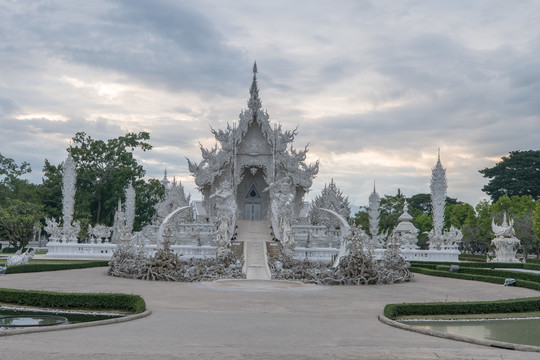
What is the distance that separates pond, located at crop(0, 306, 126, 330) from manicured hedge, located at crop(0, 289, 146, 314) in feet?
1.07

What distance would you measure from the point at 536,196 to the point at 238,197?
1610 inches

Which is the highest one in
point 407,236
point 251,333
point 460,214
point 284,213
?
point 460,214

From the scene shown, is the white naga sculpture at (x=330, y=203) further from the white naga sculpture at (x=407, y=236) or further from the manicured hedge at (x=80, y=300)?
the manicured hedge at (x=80, y=300)

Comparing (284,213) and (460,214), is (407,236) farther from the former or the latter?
(460,214)

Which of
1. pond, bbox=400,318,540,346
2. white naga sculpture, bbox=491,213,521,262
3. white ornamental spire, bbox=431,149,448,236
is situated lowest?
pond, bbox=400,318,540,346

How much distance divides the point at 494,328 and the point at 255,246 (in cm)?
1528

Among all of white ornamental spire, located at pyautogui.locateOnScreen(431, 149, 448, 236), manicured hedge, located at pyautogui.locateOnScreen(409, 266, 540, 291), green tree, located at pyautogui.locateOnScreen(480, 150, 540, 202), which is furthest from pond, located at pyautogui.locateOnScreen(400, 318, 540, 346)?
green tree, located at pyautogui.locateOnScreen(480, 150, 540, 202)

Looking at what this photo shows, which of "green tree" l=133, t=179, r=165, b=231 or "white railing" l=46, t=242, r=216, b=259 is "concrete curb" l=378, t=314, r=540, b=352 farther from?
"green tree" l=133, t=179, r=165, b=231

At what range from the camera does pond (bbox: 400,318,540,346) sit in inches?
374

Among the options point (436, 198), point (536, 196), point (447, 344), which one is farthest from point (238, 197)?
point (536, 196)

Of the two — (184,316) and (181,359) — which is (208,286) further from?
(181,359)

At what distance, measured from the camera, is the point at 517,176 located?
61531 millimetres

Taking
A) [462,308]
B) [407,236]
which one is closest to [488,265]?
[407,236]

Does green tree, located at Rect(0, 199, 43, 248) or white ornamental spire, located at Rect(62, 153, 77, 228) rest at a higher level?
white ornamental spire, located at Rect(62, 153, 77, 228)
